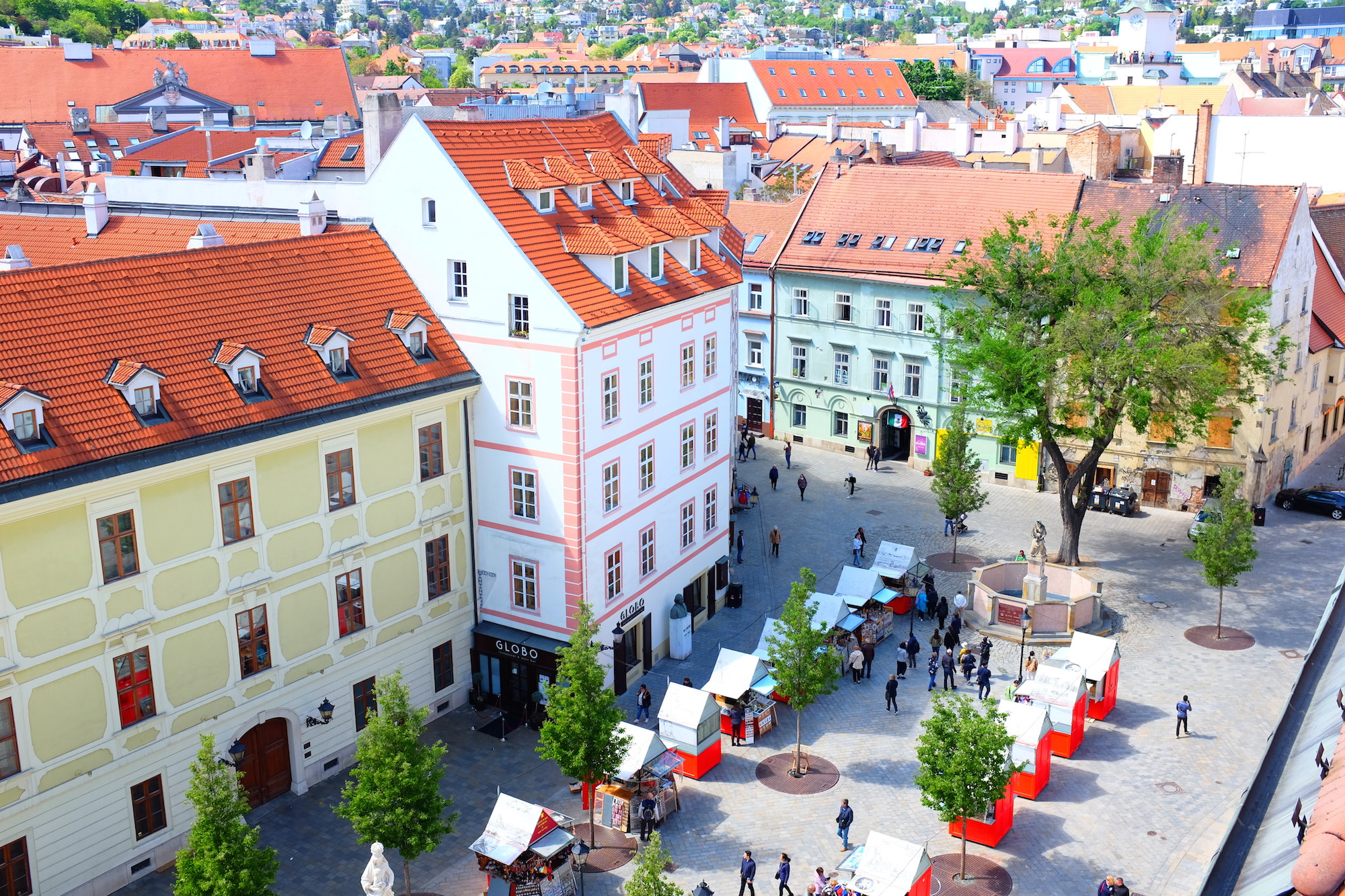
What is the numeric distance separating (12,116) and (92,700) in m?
99.1

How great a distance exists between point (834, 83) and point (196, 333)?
13451cm

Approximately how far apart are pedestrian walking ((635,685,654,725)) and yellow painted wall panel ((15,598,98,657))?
1468cm

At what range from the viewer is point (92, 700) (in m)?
27.0

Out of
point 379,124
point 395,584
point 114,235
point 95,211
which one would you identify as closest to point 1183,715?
point 395,584

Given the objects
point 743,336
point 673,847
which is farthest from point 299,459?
point 743,336

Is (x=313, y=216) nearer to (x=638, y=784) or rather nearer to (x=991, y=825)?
(x=638, y=784)

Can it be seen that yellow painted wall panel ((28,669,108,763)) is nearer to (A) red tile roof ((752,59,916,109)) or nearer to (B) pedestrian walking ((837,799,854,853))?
(B) pedestrian walking ((837,799,854,853))

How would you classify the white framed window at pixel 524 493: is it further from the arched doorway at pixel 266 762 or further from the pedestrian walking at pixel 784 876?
the pedestrian walking at pixel 784 876

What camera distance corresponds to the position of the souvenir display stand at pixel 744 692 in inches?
1383

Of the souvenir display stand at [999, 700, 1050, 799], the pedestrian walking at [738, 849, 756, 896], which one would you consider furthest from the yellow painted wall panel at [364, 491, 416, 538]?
the souvenir display stand at [999, 700, 1050, 799]

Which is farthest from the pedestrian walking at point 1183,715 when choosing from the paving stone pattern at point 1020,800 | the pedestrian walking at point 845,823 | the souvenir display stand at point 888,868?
the souvenir display stand at point 888,868

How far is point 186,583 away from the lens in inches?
1126

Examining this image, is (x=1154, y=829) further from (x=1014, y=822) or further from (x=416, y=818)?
(x=416, y=818)

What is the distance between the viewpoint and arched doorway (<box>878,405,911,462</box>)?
59281 mm
